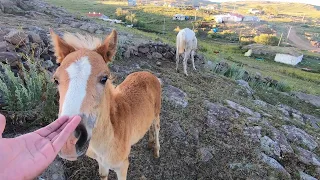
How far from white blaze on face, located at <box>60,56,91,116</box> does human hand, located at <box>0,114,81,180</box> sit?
0.28 feet

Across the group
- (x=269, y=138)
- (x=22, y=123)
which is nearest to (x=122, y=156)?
(x=22, y=123)

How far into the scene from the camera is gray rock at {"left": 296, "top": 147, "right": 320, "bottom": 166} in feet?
17.3

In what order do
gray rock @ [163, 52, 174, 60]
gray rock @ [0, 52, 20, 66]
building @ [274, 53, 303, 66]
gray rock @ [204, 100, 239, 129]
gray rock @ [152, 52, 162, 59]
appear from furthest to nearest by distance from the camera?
building @ [274, 53, 303, 66]
gray rock @ [163, 52, 174, 60]
gray rock @ [152, 52, 162, 59]
gray rock @ [204, 100, 239, 129]
gray rock @ [0, 52, 20, 66]

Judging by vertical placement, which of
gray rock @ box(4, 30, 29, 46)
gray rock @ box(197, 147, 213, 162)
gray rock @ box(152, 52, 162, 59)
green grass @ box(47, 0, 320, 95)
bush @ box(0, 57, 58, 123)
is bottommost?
green grass @ box(47, 0, 320, 95)

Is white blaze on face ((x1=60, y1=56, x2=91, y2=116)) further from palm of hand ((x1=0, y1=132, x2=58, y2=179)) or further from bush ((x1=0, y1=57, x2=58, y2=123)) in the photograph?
bush ((x1=0, y1=57, x2=58, y2=123))

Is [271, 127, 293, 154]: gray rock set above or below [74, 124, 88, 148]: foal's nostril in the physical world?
below

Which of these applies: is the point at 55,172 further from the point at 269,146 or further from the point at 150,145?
the point at 269,146

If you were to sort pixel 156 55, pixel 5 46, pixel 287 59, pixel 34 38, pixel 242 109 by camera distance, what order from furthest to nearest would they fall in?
pixel 287 59, pixel 156 55, pixel 242 109, pixel 34 38, pixel 5 46

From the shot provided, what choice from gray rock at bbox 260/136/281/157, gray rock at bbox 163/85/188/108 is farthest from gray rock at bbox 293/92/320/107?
gray rock at bbox 163/85/188/108

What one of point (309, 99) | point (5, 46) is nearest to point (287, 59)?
point (309, 99)

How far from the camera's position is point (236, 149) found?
5094 millimetres

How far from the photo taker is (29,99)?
12.8ft

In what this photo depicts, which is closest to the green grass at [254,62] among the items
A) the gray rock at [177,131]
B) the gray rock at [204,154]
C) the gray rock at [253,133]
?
the gray rock at [253,133]

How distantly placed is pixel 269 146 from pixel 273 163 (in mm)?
518
